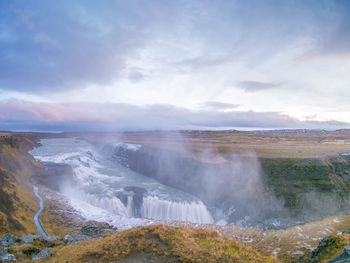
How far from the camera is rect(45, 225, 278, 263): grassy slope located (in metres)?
9.00

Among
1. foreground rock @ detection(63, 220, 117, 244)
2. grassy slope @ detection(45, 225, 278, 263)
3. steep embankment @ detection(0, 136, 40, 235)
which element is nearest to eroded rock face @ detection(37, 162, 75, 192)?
steep embankment @ detection(0, 136, 40, 235)

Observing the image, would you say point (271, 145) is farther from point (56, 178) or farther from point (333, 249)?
point (56, 178)

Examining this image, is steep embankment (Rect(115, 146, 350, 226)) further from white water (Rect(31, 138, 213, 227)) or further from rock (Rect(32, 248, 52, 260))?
rock (Rect(32, 248, 52, 260))

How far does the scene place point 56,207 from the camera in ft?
92.4

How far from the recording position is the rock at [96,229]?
20.6 m

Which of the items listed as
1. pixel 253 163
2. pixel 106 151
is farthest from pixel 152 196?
pixel 106 151

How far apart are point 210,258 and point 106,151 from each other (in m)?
90.7

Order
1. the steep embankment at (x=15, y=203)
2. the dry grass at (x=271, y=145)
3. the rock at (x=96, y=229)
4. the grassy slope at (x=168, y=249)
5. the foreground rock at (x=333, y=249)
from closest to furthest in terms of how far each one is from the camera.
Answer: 1. the foreground rock at (x=333, y=249)
2. the grassy slope at (x=168, y=249)
3. the steep embankment at (x=15, y=203)
4. the rock at (x=96, y=229)
5. the dry grass at (x=271, y=145)

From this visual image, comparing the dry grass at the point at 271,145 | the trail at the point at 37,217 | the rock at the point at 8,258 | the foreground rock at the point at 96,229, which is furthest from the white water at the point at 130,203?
the dry grass at the point at 271,145

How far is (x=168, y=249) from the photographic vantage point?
9867mm

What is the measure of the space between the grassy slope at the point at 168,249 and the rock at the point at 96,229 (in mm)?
9459

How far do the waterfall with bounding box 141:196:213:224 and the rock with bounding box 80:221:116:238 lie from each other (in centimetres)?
934

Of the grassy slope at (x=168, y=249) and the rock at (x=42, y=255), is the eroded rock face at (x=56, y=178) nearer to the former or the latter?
the rock at (x=42, y=255)

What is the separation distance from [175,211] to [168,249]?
22.5 m
